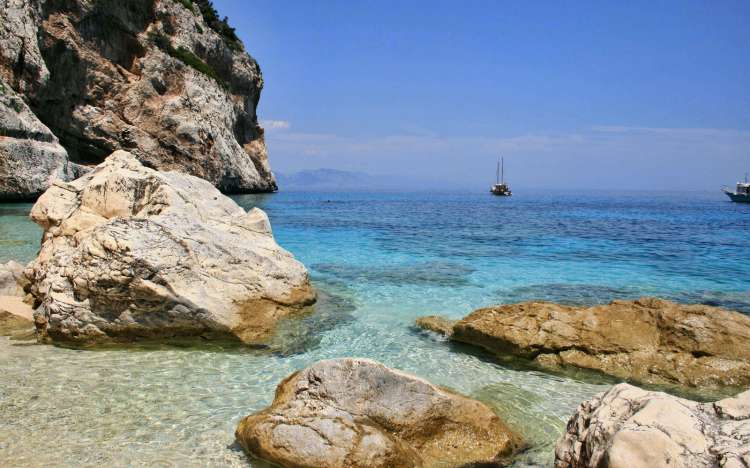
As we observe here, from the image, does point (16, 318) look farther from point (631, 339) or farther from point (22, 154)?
point (22, 154)

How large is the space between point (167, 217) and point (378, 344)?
4.67 m

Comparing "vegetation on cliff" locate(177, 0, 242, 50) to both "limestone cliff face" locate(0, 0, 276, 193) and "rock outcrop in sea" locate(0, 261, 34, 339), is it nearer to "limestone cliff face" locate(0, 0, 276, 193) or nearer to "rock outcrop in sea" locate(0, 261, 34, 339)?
"limestone cliff face" locate(0, 0, 276, 193)

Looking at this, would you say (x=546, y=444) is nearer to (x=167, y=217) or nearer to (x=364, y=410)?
(x=364, y=410)

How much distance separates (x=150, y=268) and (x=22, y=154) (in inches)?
1239

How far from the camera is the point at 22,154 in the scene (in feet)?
111

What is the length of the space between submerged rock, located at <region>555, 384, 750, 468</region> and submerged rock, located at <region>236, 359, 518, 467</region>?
56.1 inches

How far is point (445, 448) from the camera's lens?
5.65 m

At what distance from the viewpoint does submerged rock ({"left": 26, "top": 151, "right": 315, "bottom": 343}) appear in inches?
350

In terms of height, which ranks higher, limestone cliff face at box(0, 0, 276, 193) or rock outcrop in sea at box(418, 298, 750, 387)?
limestone cliff face at box(0, 0, 276, 193)

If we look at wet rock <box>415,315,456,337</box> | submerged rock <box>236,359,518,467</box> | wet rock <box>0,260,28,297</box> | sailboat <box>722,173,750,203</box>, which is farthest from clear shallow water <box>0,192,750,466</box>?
sailboat <box>722,173,750,203</box>

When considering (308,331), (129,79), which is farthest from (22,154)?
(308,331)

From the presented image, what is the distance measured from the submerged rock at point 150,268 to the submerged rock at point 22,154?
25.5 meters

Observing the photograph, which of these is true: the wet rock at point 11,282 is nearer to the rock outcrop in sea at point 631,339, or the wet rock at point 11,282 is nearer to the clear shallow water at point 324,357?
the clear shallow water at point 324,357

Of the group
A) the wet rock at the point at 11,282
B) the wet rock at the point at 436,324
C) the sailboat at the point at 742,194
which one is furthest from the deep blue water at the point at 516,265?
the sailboat at the point at 742,194
